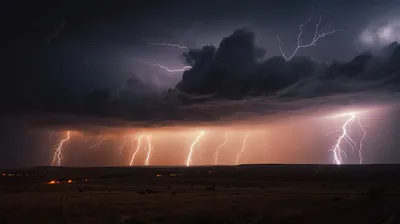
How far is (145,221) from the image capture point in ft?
82.9

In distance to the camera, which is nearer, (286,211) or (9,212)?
(286,211)

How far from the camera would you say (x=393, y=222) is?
22891 millimetres

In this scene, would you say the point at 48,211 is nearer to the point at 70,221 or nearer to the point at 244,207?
the point at 70,221

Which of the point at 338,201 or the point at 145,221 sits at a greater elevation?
the point at 338,201

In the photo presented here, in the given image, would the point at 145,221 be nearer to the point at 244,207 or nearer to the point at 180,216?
the point at 180,216

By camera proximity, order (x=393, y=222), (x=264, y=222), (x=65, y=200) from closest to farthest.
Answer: (x=393, y=222) → (x=264, y=222) → (x=65, y=200)

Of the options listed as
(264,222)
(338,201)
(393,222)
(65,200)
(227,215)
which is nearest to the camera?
(393,222)

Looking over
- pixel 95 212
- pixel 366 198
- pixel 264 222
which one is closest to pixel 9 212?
pixel 95 212

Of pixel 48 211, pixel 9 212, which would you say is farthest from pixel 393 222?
pixel 9 212

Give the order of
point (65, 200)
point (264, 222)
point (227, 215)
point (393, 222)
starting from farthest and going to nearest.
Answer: point (65, 200), point (227, 215), point (264, 222), point (393, 222)

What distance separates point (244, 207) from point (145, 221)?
7853 mm

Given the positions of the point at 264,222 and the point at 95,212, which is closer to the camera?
the point at 264,222

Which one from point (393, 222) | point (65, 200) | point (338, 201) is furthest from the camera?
point (65, 200)

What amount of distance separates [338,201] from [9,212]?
24671mm
